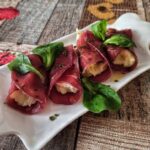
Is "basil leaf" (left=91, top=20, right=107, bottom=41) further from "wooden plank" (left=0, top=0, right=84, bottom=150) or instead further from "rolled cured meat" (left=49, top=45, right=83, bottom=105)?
"wooden plank" (left=0, top=0, right=84, bottom=150)

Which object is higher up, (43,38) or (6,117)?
(6,117)

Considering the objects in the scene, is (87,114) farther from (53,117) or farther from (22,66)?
(22,66)

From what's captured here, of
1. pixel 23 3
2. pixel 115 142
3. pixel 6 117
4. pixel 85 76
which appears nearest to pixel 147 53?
pixel 85 76

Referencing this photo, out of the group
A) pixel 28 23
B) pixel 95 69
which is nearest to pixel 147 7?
pixel 28 23

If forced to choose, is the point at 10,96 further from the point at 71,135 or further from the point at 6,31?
the point at 6,31

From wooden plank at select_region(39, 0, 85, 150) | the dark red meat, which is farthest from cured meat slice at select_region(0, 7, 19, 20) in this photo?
the dark red meat

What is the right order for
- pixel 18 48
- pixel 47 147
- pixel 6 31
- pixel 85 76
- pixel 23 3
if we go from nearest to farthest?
1. pixel 47 147
2. pixel 85 76
3. pixel 18 48
4. pixel 6 31
5. pixel 23 3

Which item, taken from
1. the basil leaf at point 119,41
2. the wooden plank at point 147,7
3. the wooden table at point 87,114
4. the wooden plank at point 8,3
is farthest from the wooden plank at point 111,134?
the wooden plank at point 8,3
